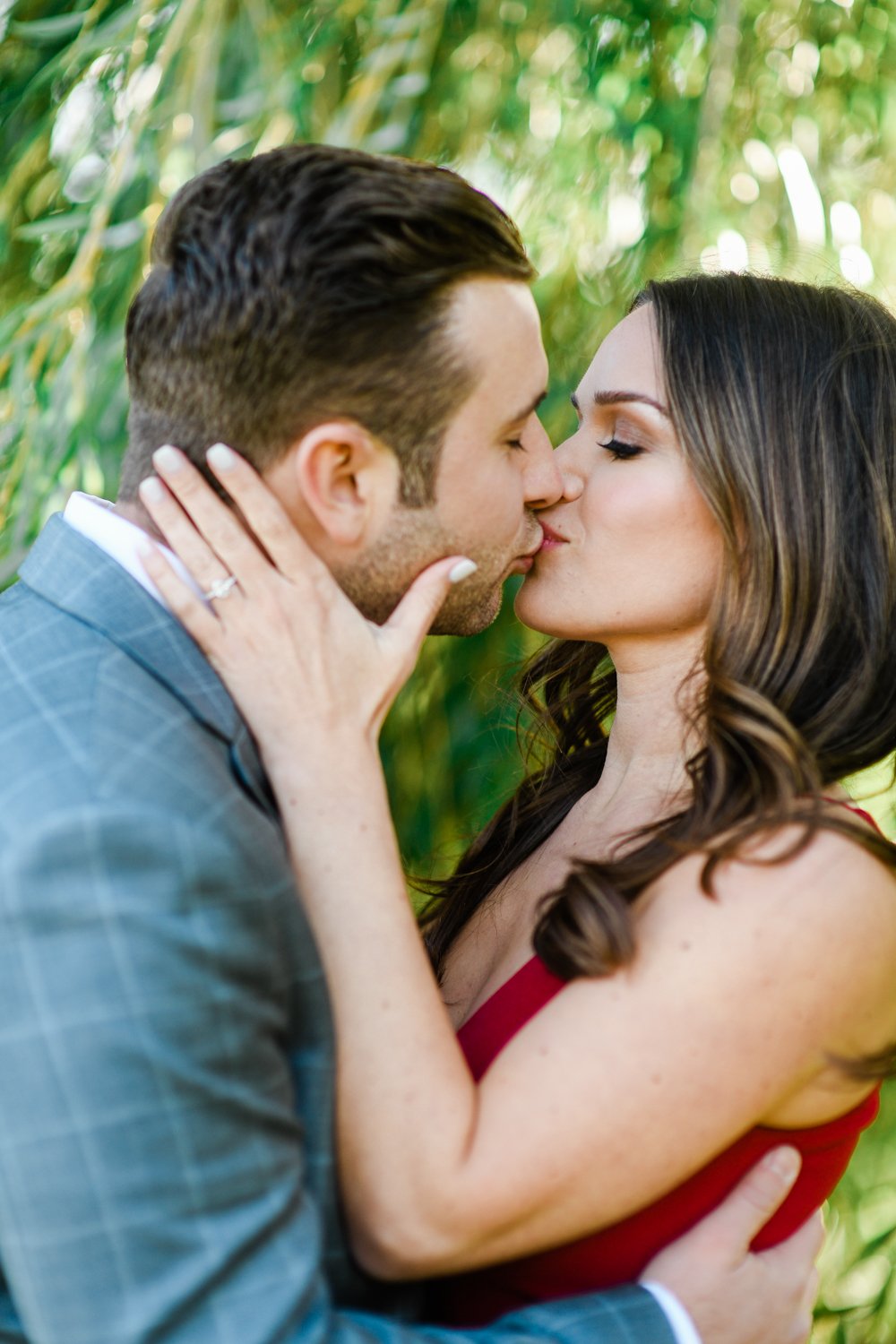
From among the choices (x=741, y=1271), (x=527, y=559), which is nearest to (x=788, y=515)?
(x=527, y=559)

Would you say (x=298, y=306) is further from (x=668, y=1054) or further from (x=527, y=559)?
(x=668, y=1054)

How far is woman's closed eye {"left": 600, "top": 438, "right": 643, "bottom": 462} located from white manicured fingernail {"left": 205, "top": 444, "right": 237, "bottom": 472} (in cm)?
64

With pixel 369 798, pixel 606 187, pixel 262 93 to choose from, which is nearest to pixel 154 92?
pixel 262 93

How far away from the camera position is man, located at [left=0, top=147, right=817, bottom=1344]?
116 centimetres

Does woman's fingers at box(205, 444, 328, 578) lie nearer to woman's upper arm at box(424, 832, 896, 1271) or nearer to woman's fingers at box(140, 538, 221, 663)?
woman's fingers at box(140, 538, 221, 663)

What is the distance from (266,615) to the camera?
1.53 m

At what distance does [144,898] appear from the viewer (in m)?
1.18

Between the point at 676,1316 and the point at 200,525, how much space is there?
0.99 meters

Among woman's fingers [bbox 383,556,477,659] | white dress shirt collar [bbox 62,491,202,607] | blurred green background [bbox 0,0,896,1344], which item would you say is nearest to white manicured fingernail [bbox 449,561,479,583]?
woman's fingers [bbox 383,556,477,659]

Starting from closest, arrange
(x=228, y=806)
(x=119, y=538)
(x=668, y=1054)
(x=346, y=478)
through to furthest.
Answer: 1. (x=228, y=806)
2. (x=668, y=1054)
3. (x=119, y=538)
4. (x=346, y=478)

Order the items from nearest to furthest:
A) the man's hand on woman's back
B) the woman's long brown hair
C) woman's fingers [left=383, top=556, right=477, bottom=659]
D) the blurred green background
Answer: the man's hand on woman's back
woman's fingers [left=383, top=556, right=477, bottom=659]
the woman's long brown hair
the blurred green background

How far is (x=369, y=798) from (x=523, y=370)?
0.60m

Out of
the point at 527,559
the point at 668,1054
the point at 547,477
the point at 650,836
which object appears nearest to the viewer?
the point at 668,1054

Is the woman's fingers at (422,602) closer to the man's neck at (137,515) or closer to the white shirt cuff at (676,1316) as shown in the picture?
the man's neck at (137,515)
